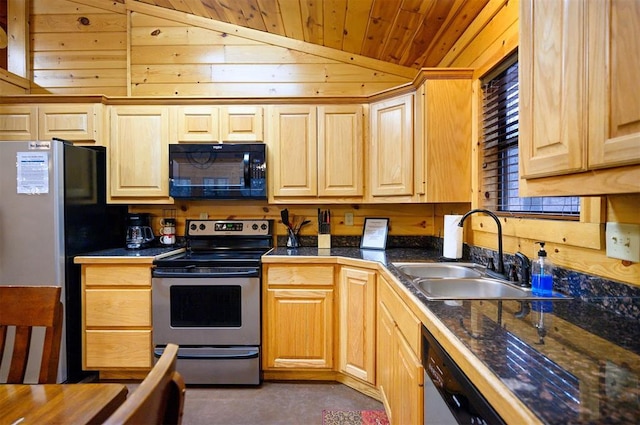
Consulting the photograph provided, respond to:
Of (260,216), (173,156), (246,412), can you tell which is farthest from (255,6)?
(246,412)

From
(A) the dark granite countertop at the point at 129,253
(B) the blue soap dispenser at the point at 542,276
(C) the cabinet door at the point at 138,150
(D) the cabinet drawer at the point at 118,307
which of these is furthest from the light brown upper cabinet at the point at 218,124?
(B) the blue soap dispenser at the point at 542,276

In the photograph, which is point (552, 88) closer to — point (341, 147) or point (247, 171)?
point (341, 147)

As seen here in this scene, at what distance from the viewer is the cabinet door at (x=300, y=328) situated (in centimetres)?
231

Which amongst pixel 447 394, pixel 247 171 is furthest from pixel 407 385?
pixel 247 171

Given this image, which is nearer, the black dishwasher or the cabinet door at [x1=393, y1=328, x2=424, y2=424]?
the black dishwasher

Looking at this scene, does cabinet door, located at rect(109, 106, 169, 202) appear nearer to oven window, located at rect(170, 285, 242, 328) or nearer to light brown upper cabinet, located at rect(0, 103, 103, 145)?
light brown upper cabinet, located at rect(0, 103, 103, 145)

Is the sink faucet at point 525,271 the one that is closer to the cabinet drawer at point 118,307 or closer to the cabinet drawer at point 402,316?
the cabinet drawer at point 402,316

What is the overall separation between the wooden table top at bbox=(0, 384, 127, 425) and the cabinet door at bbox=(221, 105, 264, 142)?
2.01 m

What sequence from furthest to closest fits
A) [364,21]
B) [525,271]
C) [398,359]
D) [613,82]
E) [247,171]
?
[247,171] → [364,21] → [398,359] → [525,271] → [613,82]

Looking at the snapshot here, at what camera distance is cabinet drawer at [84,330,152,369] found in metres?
2.31

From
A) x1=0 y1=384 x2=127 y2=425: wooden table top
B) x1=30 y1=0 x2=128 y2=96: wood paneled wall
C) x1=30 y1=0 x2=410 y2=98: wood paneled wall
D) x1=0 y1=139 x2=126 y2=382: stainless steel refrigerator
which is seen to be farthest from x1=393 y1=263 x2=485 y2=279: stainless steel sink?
x1=30 y1=0 x2=128 y2=96: wood paneled wall

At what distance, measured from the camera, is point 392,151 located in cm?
245

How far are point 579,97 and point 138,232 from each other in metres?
2.89

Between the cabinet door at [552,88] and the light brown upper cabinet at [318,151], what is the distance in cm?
156
